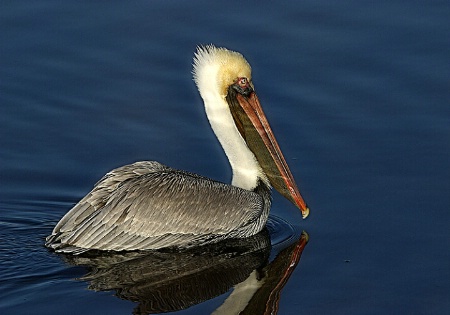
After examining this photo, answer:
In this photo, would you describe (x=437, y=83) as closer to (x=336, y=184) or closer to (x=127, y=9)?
(x=336, y=184)

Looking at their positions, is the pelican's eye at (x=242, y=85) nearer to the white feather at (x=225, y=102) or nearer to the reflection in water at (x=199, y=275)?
the white feather at (x=225, y=102)

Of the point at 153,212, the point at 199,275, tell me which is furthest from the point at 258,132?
the point at 199,275

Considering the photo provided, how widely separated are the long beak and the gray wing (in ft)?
0.84

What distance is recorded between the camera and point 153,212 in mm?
8242

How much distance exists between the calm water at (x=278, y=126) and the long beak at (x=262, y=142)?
26 cm

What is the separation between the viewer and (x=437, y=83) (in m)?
10.1

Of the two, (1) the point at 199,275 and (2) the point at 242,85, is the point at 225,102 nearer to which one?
(2) the point at 242,85

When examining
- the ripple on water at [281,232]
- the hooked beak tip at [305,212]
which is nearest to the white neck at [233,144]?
the ripple on water at [281,232]

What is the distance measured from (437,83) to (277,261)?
2.74 metres

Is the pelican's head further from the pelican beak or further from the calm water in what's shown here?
the calm water

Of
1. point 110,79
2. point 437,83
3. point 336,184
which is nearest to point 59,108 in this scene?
point 110,79

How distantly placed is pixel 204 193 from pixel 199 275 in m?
0.70

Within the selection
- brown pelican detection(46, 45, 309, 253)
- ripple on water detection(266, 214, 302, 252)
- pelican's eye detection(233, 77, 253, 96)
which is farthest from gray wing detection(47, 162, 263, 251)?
pelican's eye detection(233, 77, 253, 96)

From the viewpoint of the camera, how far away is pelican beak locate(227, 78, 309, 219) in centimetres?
877
